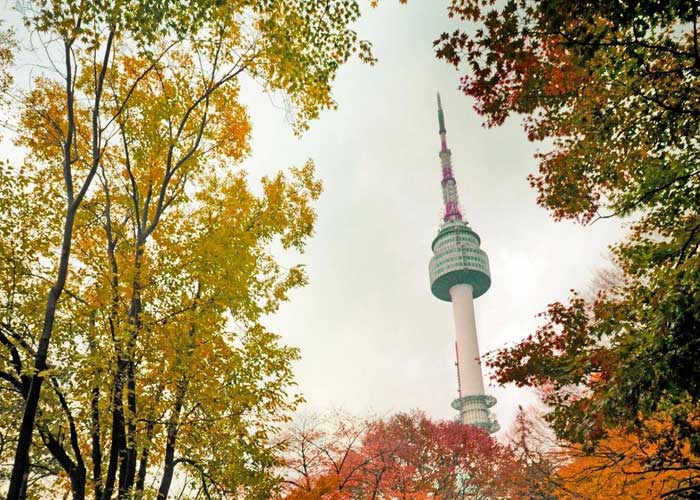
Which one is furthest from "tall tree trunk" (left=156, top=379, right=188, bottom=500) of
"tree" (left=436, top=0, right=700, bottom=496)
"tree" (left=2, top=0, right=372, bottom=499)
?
"tree" (left=436, top=0, right=700, bottom=496)

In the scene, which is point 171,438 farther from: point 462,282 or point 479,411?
point 462,282

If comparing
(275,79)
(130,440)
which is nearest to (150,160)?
(275,79)

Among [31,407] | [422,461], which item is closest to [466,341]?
[422,461]

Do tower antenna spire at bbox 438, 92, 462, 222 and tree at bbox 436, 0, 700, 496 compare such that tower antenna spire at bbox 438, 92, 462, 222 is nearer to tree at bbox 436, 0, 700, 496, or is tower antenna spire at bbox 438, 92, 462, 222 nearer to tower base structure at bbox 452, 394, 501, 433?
tower base structure at bbox 452, 394, 501, 433

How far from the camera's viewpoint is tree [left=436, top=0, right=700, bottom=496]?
4395mm

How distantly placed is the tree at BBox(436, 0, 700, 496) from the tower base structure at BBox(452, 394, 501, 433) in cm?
7255

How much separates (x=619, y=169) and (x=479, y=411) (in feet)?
248

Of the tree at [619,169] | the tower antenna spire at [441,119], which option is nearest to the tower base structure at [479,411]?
the tower antenna spire at [441,119]

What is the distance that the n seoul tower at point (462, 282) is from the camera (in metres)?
76.9

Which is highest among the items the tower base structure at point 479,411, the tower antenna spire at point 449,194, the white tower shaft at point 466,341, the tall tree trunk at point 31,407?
the tower antenna spire at point 449,194

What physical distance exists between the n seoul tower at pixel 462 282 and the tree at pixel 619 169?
73.3m

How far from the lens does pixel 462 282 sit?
90.4 meters

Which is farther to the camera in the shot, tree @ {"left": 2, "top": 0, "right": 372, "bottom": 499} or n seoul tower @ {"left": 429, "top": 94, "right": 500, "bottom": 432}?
n seoul tower @ {"left": 429, "top": 94, "right": 500, "bottom": 432}

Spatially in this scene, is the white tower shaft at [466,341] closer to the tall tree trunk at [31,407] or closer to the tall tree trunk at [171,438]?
the tall tree trunk at [171,438]
